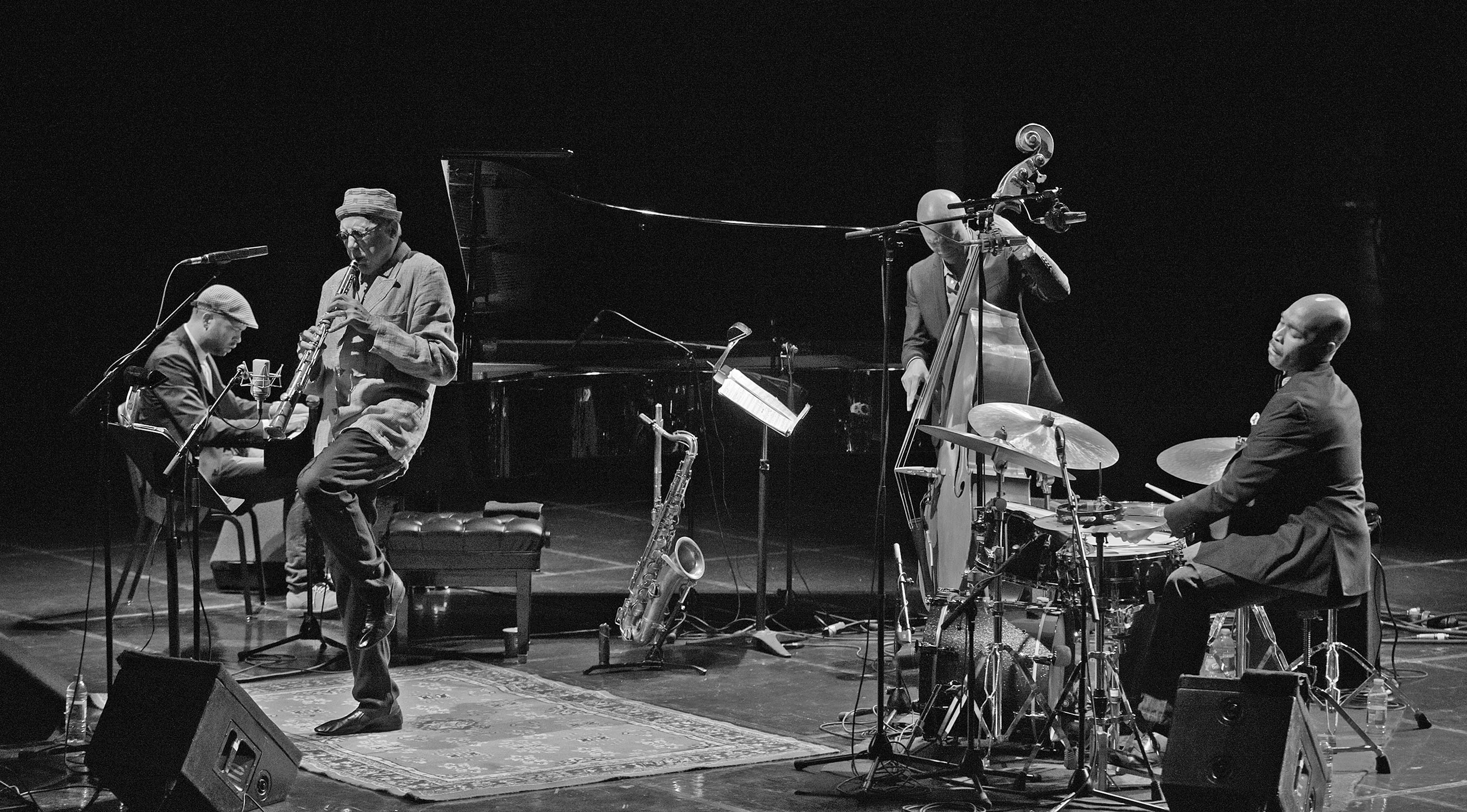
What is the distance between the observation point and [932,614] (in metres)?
5.24

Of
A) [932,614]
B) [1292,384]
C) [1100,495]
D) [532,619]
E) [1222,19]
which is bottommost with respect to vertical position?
[532,619]

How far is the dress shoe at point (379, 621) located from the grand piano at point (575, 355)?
1.70m

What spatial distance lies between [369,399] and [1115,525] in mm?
2481

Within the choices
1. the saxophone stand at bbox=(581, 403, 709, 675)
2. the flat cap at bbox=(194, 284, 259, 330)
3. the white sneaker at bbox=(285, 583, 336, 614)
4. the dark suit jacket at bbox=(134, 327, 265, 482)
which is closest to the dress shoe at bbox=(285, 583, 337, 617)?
the white sneaker at bbox=(285, 583, 336, 614)

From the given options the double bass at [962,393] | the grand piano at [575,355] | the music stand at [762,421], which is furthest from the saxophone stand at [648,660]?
the double bass at [962,393]

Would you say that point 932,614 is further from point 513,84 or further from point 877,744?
point 513,84

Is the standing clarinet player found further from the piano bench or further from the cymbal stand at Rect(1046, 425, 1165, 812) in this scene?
the cymbal stand at Rect(1046, 425, 1165, 812)

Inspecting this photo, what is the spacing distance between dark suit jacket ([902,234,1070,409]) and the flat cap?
10.3 feet

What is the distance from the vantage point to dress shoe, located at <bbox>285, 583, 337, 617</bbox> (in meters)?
7.20

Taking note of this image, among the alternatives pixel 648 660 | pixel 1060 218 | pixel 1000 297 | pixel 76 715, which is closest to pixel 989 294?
pixel 1000 297

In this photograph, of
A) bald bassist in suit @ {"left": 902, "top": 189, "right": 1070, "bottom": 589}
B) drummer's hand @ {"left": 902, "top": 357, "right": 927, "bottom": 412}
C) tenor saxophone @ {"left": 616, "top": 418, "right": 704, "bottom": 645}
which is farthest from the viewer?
tenor saxophone @ {"left": 616, "top": 418, "right": 704, "bottom": 645}

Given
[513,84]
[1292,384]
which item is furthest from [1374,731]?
[513,84]

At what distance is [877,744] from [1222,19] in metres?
7.43

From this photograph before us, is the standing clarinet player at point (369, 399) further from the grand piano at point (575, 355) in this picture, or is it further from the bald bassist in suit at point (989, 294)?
the bald bassist in suit at point (989, 294)
